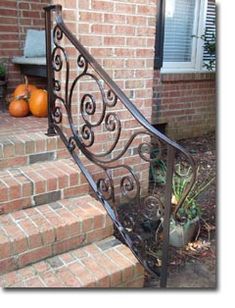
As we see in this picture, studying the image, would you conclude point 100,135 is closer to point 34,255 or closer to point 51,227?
point 51,227

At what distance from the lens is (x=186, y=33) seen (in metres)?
4.09

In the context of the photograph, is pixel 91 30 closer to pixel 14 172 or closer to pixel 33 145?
pixel 33 145

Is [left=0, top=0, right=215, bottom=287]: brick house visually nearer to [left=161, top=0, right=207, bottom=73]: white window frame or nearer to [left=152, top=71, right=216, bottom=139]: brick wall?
[left=152, top=71, right=216, bottom=139]: brick wall

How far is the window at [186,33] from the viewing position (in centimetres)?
388

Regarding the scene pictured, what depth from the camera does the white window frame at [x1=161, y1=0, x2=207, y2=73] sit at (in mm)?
4027

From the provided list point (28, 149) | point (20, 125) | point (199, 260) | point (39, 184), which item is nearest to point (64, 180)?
point (39, 184)

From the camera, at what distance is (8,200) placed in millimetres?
1711

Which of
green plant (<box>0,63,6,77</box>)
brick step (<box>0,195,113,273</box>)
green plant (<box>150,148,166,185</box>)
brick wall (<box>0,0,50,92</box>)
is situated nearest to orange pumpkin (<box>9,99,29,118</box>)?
green plant (<box>0,63,6,77</box>)

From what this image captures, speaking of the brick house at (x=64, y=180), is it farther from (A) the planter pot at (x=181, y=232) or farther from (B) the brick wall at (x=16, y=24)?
(A) the planter pot at (x=181, y=232)

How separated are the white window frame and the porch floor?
197 centimetres

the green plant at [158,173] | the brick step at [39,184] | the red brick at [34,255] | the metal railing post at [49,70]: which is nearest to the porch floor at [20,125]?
the metal railing post at [49,70]

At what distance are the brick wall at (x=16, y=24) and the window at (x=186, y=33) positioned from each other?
136 centimetres
